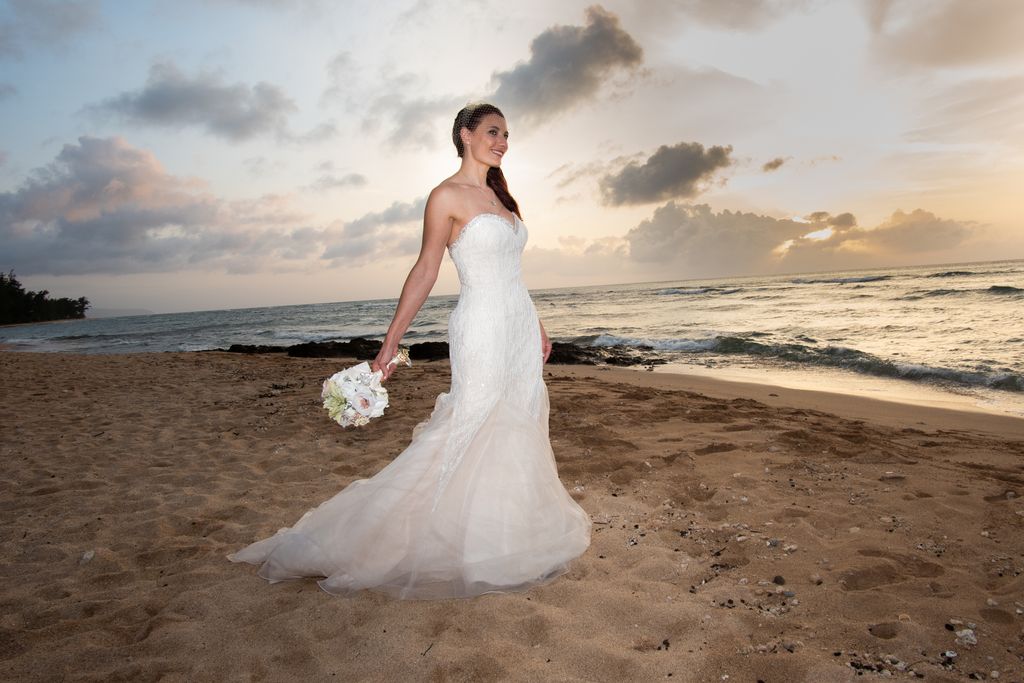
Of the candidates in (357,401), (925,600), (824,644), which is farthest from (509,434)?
(925,600)

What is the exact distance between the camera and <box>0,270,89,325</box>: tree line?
6794 centimetres

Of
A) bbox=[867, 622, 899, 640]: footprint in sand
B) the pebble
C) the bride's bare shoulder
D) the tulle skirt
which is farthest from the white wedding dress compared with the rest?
the pebble

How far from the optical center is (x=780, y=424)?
6066mm

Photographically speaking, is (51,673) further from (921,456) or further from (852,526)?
(921,456)

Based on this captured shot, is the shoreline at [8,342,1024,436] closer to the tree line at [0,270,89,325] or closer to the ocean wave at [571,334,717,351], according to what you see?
the ocean wave at [571,334,717,351]

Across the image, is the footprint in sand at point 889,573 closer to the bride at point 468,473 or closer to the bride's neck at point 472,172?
the bride at point 468,473

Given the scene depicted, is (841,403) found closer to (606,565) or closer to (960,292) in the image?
(606,565)

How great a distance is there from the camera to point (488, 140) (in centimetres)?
304

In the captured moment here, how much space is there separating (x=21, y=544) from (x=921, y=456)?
7.10 m

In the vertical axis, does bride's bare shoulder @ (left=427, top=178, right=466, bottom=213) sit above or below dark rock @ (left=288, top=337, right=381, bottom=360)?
above

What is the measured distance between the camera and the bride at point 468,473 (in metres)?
2.80

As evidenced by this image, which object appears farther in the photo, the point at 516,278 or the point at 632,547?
the point at 632,547

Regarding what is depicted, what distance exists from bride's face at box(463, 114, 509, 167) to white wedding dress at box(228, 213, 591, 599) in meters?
0.39

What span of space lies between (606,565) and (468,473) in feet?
3.22
